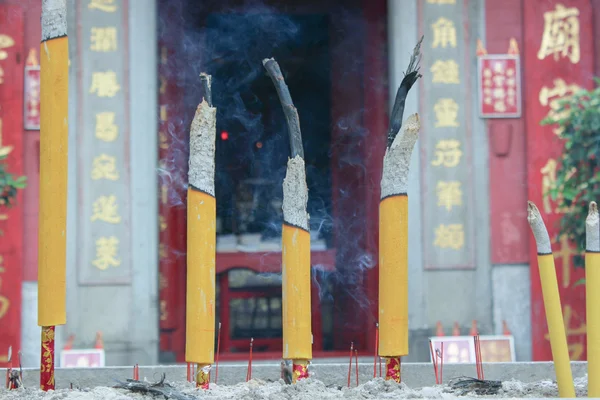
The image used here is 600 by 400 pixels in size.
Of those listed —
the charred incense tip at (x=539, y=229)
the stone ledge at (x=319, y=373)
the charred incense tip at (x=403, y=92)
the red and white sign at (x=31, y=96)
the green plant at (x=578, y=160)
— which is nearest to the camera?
the charred incense tip at (x=539, y=229)

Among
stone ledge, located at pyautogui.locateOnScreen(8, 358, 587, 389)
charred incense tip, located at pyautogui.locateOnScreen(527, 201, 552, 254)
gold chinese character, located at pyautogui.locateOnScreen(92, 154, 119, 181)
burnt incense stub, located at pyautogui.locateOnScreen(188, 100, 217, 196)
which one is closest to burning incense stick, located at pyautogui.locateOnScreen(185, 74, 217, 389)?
burnt incense stub, located at pyautogui.locateOnScreen(188, 100, 217, 196)

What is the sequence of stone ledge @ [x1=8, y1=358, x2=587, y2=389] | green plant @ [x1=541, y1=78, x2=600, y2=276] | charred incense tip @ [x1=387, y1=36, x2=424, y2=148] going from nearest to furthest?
charred incense tip @ [x1=387, y1=36, x2=424, y2=148] < stone ledge @ [x1=8, y1=358, x2=587, y2=389] < green plant @ [x1=541, y1=78, x2=600, y2=276]

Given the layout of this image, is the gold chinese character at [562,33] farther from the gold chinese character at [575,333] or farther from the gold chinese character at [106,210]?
the gold chinese character at [106,210]

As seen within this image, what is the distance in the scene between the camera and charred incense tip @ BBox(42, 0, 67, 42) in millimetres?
3067

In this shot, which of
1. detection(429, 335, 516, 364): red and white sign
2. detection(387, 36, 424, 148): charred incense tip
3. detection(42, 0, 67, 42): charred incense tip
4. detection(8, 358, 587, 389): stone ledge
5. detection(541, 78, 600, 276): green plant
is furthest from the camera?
detection(429, 335, 516, 364): red and white sign

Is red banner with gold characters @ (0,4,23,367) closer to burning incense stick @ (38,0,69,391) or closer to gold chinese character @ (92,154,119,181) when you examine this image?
gold chinese character @ (92,154,119,181)

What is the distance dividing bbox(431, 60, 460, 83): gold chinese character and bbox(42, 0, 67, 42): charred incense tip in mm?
4224

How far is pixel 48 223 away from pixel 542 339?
15.8 feet

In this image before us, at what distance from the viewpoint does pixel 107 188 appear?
272 inches

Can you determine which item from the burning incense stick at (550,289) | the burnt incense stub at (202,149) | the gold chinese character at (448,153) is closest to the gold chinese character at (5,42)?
the gold chinese character at (448,153)

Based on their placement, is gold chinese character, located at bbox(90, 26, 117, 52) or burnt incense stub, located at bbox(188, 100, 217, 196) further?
gold chinese character, located at bbox(90, 26, 117, 52)

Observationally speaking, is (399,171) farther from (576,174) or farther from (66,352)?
(66,352)

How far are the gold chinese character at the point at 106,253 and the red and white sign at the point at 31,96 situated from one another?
963 mm

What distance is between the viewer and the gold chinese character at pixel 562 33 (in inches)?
273
